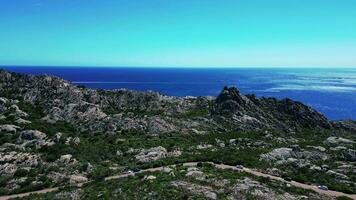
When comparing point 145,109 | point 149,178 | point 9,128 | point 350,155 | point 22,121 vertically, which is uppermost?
point 22,121

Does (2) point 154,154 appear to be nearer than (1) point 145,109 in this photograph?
Yes

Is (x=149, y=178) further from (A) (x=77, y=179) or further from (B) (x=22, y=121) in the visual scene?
(B) (x=22, y=121)

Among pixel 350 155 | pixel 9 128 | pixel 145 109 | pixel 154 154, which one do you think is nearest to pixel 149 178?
pixel 154 154

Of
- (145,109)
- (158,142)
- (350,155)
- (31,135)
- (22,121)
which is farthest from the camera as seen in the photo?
(145,109)

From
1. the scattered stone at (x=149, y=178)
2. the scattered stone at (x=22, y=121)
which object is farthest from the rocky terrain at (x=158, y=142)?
the scattered stone at (x=149, y=178)

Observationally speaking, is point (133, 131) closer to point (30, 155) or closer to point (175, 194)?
A: point (30, 155)

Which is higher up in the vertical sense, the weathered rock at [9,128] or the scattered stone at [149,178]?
the weathered rock at [9,128]

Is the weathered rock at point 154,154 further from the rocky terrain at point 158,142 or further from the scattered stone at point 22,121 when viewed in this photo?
the scattered stone at point 22,121

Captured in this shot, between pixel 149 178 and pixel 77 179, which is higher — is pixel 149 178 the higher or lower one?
the higher one
